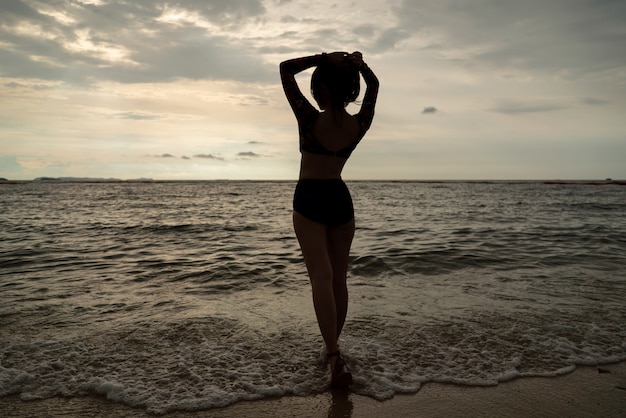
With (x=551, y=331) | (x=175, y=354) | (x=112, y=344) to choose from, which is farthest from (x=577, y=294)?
(x=112, y=344)

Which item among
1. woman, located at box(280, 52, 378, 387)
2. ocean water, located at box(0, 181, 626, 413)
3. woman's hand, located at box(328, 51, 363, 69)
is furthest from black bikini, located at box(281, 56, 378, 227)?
ocean water, located at box(0, 181, 626, 413)

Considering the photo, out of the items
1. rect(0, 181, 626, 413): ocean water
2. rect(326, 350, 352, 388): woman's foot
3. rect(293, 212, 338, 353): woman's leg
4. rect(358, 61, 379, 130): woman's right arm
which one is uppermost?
rect(358, 61, 379, 130): woman's right arm

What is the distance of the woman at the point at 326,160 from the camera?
3.14 meters

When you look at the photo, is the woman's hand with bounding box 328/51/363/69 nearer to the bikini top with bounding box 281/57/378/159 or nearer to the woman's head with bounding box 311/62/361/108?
the woman's head with bounding box 311/62/361/108

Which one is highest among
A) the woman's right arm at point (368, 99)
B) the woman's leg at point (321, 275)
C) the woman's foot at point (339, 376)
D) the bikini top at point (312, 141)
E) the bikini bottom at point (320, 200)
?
the woman's right arm at point (368, 99)

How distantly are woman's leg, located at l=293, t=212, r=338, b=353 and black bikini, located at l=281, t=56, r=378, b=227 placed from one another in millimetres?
80

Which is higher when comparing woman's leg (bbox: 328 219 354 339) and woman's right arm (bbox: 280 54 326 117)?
woman's right arm (bbox: 280 54 326 117)

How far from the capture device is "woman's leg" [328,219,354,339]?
339cm

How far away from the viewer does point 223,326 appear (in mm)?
4578

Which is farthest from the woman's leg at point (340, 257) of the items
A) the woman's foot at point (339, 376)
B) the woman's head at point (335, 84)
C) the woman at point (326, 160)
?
the woman's head at point (335, 84)

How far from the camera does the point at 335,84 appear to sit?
124 inches

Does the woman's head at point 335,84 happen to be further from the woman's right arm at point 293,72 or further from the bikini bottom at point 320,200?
the bikini bottom at point 320,200

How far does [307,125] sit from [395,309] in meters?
2.98

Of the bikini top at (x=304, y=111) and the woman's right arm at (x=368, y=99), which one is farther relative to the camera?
the woman's right arm at (x=368, y=99)
